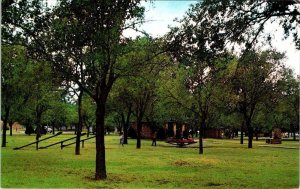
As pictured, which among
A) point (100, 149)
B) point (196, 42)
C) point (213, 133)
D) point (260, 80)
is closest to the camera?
point (196, 42)

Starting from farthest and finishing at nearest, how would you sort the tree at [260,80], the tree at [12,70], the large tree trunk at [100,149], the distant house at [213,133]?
the distant house at [213,133], the tree at [260,80], the tree at [12,70], the large tree trunk at [100,149]

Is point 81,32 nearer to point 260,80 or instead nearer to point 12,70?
point 12,70

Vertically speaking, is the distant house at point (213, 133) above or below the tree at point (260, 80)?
below

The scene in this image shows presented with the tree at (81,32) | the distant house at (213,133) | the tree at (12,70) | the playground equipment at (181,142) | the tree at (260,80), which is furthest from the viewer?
the distant house at (213,133)

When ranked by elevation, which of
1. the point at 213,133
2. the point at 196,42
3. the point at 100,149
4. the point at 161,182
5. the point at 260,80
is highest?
the point at 260,80

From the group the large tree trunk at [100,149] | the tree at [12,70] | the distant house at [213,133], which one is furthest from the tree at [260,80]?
the distant house at [213,133]

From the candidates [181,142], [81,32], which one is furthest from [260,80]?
[81,32]

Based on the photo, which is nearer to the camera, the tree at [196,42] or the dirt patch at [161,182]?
the tree at [196,42]

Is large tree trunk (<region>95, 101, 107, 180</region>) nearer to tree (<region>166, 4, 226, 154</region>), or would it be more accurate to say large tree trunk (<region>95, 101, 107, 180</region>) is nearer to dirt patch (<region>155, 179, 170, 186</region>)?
dirt patch (<region>155, 179, 170, 186</region>)

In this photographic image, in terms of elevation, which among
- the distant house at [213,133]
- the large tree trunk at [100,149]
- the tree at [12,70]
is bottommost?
the distant house at [213,133]

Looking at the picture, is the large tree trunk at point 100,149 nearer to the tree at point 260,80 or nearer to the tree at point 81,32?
the tree at point 81,32

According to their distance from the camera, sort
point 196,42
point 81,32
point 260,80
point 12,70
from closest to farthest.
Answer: point 196,42, point 81,32, point 12,70, point 260,80

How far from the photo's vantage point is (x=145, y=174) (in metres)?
20.3

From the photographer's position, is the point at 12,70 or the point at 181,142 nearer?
the point at 12,70
